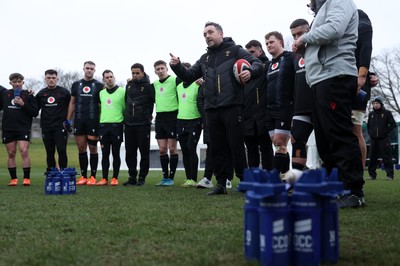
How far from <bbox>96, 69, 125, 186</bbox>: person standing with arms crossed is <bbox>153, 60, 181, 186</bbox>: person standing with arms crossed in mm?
798

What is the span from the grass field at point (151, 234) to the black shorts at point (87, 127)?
485cm

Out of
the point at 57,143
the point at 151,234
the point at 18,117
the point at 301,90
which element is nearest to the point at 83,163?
the point at 57,143

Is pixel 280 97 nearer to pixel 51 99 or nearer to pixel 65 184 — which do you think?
pixel 65 184

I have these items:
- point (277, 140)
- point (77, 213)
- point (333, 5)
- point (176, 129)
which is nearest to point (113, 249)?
point (77, 213)

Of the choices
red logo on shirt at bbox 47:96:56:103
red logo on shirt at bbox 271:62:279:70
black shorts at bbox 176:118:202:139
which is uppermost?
red logo on shirt at bbox 271:62:279:70

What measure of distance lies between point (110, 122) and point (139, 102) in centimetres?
77

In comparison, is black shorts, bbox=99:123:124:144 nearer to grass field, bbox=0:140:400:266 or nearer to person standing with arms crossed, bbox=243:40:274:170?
person standing with arms crossed, bbox=243:40:274:170

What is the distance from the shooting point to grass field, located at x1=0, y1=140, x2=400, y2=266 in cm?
278

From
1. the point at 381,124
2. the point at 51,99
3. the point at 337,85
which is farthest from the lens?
the point at 381,124

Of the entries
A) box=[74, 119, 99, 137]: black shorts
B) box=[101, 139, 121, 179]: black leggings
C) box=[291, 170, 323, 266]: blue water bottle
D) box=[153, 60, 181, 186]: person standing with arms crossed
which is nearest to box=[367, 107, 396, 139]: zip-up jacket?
box=[153, 60, 181, 186]: person standing with arms crossed

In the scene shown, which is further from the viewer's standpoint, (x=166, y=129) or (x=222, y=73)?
(x=166, y=129)

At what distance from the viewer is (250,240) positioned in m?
2.59

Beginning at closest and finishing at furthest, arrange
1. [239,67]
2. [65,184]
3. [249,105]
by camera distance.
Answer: [239,67], [65,184], [249,105]

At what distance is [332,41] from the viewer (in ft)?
16.3
